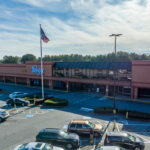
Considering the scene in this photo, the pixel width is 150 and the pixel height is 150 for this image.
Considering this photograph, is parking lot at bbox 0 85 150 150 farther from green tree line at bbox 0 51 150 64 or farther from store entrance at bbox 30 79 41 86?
green tree line at bbox 0 51 150 64

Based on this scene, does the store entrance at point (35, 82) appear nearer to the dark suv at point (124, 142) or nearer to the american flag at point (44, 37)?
the american flag at point (44, 37)

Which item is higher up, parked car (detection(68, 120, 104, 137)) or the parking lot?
parked car (detection(68, 120, 104, 137))

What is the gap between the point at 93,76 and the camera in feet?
124

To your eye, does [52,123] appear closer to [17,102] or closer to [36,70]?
[17,102]

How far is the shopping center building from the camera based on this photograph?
102 ft

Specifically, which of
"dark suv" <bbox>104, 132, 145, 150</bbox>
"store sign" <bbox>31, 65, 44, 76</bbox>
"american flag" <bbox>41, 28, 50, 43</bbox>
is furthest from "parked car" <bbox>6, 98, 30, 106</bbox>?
"store sign" <bbox>31, 65, 44, 76</bbox>

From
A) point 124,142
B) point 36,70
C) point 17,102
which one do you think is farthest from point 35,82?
point 124,142

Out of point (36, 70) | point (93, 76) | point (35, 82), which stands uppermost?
point (36, 70)

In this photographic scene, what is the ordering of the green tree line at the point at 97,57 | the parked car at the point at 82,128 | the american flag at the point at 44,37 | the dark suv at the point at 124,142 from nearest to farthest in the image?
1. the dark suv at the point at 124,142
2. the parked car at the point at 82,128
3. the american flag at the point at 44,37
4. the green tree line at the point at 97,57

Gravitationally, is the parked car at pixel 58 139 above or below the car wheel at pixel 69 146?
above

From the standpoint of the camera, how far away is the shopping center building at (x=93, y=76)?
3109 cm

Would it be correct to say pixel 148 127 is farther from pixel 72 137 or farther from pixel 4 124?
pixel 4 124

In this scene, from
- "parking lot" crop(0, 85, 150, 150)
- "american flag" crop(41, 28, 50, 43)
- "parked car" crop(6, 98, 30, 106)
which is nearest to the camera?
"parking lot" crop(0, 85, 150, 150)

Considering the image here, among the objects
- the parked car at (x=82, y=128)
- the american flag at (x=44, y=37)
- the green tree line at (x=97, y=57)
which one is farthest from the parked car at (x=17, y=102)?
the green tree line at (x=97, y=57)
